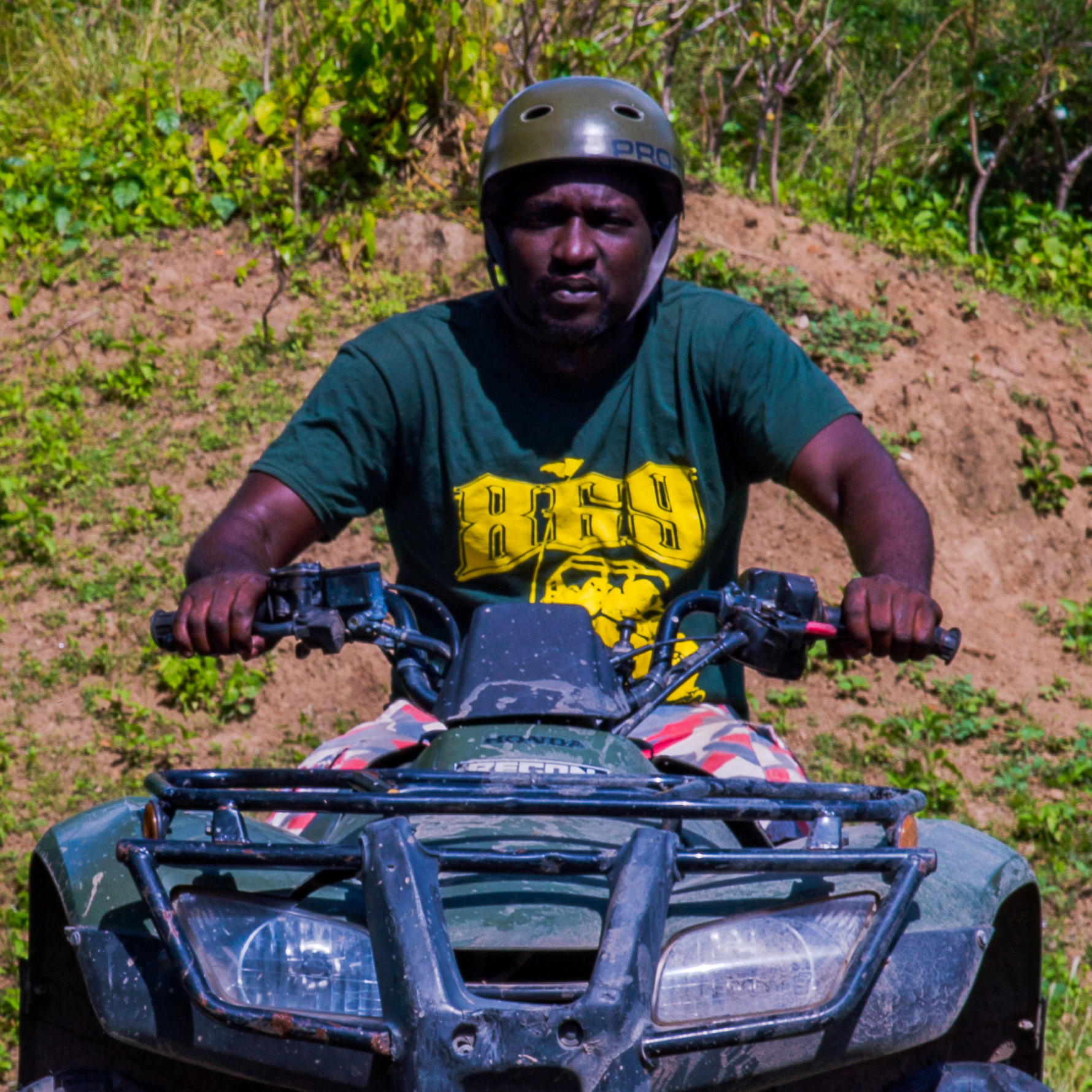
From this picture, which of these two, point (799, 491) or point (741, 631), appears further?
point (799, 491)

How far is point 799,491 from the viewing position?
3.20m

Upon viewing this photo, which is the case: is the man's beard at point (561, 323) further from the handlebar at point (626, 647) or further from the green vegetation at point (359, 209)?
the green vegetation at point (359, 209)

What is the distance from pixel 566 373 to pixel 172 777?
171 centimetres

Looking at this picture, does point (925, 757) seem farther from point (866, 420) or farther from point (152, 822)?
point (152, 822)

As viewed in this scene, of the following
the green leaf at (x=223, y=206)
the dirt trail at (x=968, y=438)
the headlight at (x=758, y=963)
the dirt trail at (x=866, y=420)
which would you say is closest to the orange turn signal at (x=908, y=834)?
the headlight at (x=758, y=963)

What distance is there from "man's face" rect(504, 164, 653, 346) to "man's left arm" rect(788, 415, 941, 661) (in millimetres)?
580

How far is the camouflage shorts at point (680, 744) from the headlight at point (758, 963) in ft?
2.57

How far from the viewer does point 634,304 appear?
3.23 m

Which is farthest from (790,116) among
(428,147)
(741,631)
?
(741,631)

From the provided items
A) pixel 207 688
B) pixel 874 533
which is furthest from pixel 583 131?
pixel 207 688

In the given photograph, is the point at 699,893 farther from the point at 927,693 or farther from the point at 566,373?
the point at 927,693

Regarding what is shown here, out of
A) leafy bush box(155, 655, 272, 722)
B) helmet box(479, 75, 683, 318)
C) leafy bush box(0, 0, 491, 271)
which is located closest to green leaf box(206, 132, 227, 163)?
leafy bush box(0, 0, 491, 271)

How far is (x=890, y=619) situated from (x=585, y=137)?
140 centimetres

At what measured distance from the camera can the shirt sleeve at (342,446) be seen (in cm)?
315
